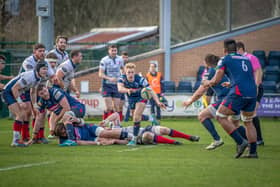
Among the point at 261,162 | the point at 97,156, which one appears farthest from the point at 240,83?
the point at 97,156

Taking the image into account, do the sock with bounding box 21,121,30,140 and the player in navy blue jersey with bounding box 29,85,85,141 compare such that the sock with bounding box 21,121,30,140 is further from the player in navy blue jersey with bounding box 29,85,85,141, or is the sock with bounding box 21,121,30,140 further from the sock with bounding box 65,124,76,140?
the sock with bounding box 65,124,76,140

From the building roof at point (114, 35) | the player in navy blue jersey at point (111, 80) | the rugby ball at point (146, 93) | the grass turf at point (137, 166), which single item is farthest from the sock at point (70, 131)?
the building roof at point (114, 35)

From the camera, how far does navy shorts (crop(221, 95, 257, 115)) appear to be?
11.0 meters

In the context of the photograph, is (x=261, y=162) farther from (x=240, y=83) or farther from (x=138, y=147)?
(x=138, y=147)

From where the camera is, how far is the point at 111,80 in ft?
61.3

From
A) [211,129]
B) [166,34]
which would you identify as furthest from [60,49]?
[166,34]

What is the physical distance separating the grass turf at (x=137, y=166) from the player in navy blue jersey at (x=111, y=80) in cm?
552

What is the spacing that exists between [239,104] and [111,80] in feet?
26.5

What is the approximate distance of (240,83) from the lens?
1098 centimetres

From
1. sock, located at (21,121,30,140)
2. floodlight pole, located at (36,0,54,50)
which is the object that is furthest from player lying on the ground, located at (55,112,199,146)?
floodlight pole, located at (36,0,54,50)

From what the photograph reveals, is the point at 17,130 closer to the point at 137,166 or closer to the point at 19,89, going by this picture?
the point at 19,89

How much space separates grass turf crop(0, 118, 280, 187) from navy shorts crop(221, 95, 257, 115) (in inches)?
33.1

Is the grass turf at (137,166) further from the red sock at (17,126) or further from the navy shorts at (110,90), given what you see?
the navy shorts at (110,90)

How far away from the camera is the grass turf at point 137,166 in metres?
8.40
